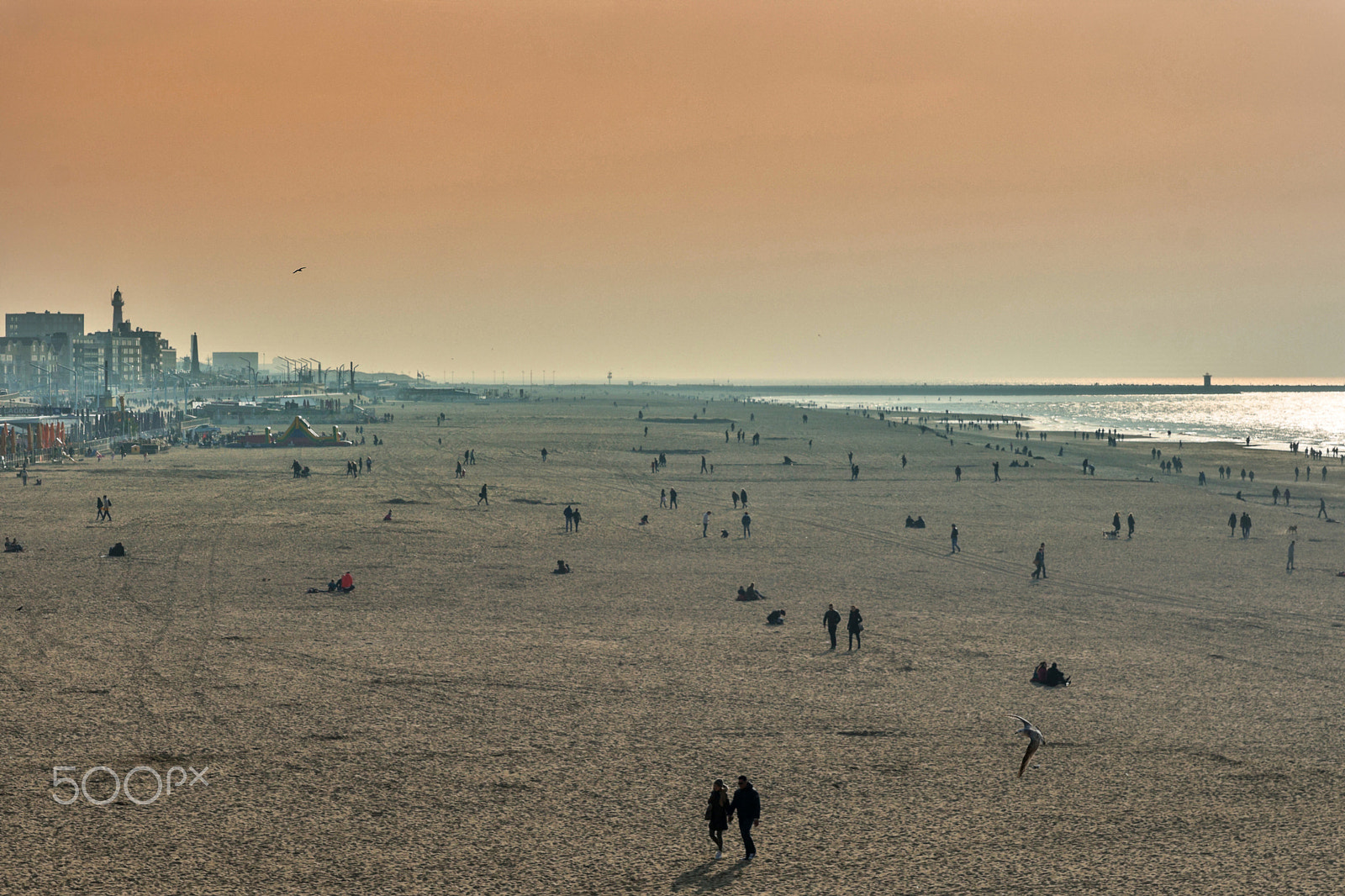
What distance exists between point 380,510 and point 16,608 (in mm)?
21164

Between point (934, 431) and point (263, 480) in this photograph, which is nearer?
point (263, 480)

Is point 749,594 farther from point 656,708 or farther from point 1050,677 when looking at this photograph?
point 656,708

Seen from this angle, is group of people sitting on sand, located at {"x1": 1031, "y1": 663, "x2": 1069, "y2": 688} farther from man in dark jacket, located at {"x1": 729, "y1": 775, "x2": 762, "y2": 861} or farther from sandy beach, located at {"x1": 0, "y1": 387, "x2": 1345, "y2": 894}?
man in dark jacket, located at {"x1": 729, "y1": 775, "x2": 762, "y2": 861}

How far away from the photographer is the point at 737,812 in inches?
525

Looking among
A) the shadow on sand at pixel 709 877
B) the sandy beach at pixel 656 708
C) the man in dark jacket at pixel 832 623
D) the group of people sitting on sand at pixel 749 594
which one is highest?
the man in dark jacket at pixel 832 623

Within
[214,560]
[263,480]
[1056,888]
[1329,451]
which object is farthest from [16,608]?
[1329,451]

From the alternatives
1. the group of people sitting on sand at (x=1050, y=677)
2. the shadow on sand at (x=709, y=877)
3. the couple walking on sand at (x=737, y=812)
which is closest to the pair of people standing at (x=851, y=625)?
the group of people sitting on sand at (x=1050, y=677)

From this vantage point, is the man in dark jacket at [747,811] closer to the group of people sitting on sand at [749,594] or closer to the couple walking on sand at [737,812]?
the couple walking on sand at [737,812]

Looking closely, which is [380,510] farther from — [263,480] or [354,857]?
[354,857]

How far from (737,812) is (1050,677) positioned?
9490 millimetres

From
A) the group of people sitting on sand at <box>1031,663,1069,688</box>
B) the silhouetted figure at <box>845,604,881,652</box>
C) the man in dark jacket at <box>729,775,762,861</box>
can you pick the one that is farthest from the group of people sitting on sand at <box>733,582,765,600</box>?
the man in dark jacket at <box>729,775,762,861</box>

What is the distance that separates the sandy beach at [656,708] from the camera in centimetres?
1318

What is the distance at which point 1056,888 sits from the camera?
1245 cm

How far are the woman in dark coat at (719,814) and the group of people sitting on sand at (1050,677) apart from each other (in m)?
9.43
